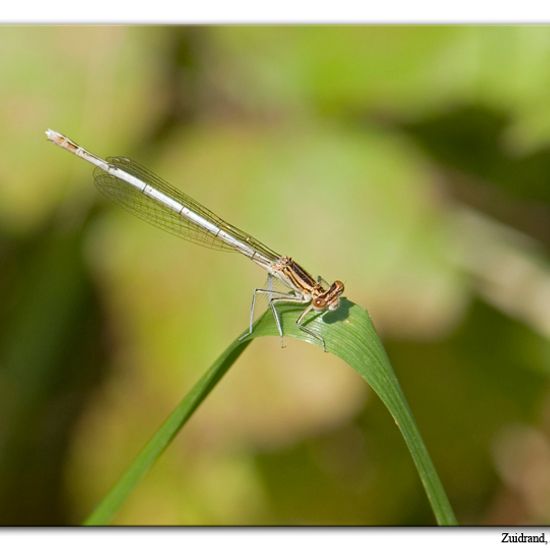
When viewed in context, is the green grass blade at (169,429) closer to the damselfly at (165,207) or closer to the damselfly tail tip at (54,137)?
the damselfly at (165,207)

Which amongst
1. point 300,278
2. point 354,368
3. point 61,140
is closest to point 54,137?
point 61,140

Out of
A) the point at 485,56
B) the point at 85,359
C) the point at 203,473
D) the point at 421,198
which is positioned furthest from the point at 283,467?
the point at 485,56

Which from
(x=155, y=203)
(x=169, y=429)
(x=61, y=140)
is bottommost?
(x=169, y=429)

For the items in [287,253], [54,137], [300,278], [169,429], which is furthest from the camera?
[287,253]

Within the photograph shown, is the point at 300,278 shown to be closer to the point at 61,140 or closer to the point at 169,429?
the point at 169,429

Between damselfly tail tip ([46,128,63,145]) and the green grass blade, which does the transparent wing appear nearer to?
damselfly tail tip ([46,128,63,145])

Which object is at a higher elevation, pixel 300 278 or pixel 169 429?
pixel 300 278

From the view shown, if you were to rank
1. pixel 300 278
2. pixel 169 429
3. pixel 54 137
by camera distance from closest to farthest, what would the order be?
1. pixel 169 429
2. pixel 300 278
3. pixel 54 137

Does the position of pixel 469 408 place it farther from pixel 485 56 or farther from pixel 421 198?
pixel 485 56
